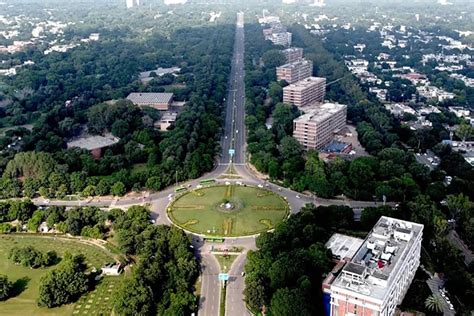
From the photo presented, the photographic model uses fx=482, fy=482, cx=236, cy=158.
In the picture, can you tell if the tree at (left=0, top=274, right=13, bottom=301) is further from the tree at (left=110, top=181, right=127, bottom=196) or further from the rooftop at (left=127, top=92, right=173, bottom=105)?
the rooftop at (left=127, top=92, right=173, bottom=105)

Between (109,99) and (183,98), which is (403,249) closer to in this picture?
(183,98)

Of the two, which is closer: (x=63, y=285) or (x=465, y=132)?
(x=63, y=285)

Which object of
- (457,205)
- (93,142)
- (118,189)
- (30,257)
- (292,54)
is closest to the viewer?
(30,257)

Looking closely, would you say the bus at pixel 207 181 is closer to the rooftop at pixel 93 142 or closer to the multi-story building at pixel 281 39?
the rooftop at pixel 93 142

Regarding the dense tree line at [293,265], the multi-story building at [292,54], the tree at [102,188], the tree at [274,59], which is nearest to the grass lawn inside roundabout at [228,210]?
the dense tree line at [293,265]

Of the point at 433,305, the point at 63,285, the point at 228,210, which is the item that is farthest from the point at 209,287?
the point at 433,305

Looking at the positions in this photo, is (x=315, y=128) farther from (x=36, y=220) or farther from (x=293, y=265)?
(x=36, y=220)

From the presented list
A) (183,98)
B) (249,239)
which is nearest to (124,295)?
(249,239)
